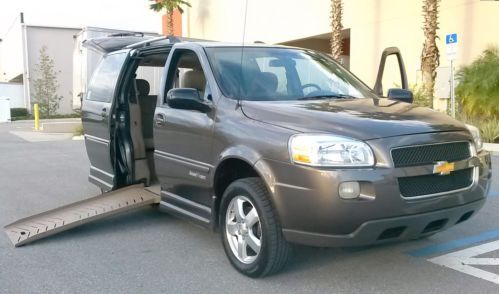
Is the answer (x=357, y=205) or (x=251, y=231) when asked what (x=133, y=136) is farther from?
(x=357, y=205)

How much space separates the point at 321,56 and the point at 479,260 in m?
2.52

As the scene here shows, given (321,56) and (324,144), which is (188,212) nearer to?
(324,144)

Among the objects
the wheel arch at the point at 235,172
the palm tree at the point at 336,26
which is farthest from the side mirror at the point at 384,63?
the palm tree at the point at 336,26

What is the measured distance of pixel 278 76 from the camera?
486 cm

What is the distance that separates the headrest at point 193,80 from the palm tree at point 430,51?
40.1 ft

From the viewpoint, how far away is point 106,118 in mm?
6301

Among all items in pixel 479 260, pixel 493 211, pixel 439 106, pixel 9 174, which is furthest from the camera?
pixel 439 106

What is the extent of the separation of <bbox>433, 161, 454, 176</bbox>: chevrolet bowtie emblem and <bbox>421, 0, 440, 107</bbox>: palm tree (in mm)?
13135

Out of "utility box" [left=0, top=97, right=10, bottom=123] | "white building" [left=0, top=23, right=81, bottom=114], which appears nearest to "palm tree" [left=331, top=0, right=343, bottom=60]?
"utility box" [left=0, top=97, right=10, bottom=123]

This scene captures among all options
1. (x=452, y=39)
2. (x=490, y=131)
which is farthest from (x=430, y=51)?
(x=490, y=131)

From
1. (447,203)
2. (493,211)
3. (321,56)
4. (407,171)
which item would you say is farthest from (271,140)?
(493,211)

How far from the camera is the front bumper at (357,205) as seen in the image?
347 cm

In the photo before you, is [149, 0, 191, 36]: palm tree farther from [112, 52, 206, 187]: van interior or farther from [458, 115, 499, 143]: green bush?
[112, 52, 206, 187]: van interior

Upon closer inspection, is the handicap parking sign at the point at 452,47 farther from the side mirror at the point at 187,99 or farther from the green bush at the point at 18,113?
the green bush at the point at 18,113
